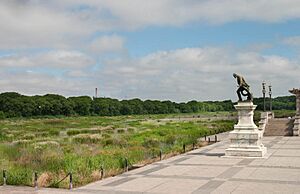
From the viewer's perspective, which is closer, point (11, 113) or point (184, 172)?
point (184, 172)

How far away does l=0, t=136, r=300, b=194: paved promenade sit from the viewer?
561 inches

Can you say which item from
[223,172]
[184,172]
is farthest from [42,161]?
[223,172]

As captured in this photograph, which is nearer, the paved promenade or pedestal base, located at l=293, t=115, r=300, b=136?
the paved promenade

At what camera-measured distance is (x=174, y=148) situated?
27.9 m

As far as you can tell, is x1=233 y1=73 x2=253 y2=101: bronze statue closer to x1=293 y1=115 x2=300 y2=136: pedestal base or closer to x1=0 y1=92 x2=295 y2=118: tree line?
x1=293 y1=115 x2=300 y2=136: pedestal base

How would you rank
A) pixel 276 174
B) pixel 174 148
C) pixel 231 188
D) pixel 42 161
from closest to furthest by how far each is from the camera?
1. pixel 231 188
2. pixel 276 174
3. pixel 42 161
4. pixel 174 148

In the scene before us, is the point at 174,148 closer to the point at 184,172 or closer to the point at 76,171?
the point at 184,172

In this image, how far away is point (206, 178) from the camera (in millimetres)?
16531

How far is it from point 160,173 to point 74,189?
449 cm

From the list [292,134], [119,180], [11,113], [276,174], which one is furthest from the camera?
[11,113]

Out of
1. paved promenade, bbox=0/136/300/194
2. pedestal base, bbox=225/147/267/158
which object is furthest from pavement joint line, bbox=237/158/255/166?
pedestal base, bbox=225/147/267/158

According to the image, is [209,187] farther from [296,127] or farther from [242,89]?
[296,127]

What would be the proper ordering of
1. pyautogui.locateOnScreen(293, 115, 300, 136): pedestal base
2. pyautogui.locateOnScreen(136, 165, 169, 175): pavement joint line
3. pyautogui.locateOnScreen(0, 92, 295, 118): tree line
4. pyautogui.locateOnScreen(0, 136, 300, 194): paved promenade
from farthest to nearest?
pyautogui.locateOnScreen(0, 92, 295, 118): tree line → pyautogui.locateOnScreen(293, 115, 300, 136): pedestal base → pyautogui.locateOnScreen(136, 165, 169, 175): pavement joint line → pyautogui.locateOnScreen(0, 136, 300, 194): paved promenade

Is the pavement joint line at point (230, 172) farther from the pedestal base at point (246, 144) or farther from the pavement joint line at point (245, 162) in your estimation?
the pedestal base at point (246, 144)
